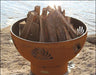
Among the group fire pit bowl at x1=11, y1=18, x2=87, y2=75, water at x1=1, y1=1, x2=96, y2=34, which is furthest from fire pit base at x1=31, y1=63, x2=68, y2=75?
water at x1=1, y1=1, x2=96, y2=34

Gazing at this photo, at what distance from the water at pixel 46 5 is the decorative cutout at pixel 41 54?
108 inches

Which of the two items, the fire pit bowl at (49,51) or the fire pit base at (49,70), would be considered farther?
the fire pit base at (49,70)

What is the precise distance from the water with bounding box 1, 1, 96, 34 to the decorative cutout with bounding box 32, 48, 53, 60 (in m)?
2.75

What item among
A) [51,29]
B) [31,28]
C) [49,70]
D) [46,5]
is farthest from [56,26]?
[46,5]

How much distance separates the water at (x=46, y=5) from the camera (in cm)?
468

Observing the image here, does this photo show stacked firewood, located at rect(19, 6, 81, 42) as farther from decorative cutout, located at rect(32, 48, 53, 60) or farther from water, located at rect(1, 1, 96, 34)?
water, located at rect(1, 1, 96, 34)

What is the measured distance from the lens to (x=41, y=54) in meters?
1.54

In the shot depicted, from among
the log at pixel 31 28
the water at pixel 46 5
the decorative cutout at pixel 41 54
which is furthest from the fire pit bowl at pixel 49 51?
the water at pixel 46 5

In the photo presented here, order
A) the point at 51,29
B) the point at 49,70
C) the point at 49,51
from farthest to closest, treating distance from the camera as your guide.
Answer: the point at 49,70
the point at 51,29
the point at 49,51

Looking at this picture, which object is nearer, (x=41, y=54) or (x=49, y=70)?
(x=41, y=54)

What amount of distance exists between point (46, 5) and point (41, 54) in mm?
4219

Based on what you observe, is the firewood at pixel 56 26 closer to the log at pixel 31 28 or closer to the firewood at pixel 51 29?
the firewood at pixel 51 29

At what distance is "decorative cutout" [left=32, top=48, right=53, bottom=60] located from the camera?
4.99 feet

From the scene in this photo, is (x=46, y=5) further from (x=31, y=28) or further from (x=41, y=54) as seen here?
(x=41, y=54)
